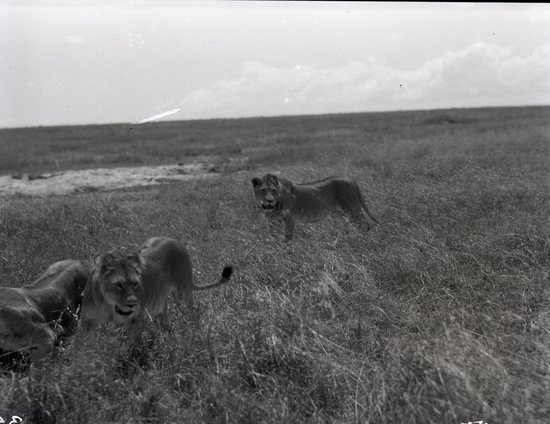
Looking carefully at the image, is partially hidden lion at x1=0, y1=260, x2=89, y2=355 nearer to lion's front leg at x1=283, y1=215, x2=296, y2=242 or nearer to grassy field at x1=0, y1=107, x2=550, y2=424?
grassy field at x1=0, y1=107, x2=550, y2=424

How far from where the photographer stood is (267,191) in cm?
835

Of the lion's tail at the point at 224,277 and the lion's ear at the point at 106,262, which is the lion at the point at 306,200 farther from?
the lion's ear at the point at 106,262

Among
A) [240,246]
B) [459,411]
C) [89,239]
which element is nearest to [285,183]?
[240,246]

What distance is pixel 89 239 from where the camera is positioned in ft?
27.1

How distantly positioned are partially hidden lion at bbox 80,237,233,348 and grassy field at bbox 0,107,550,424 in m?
0.20

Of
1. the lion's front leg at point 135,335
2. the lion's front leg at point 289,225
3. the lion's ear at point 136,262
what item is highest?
the lion's ear at point 136,262

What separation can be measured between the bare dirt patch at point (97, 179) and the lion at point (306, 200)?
8.10 metres

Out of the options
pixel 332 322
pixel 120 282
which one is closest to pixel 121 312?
pixel 120 282

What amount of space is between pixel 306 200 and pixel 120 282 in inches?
194

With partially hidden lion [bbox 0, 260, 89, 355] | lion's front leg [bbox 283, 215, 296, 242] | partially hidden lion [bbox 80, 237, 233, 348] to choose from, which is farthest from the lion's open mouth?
lion's front leg [bbox 283, 215, 296, 242]

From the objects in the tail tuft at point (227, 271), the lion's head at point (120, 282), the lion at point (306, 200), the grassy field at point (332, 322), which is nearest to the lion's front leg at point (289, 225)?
the lion at point (306, 200)

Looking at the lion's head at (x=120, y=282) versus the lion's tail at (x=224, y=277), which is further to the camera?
the lion's tail at (x=224, y=277)

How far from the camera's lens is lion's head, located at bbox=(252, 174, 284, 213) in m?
8.33

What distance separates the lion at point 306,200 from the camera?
841 centimetres
